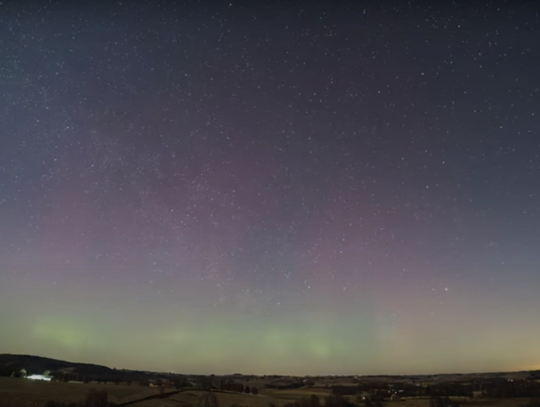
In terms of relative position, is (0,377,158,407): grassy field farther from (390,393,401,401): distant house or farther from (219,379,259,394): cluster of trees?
(390,393,401,401): distant house

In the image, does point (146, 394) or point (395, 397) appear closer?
point (146, 394)

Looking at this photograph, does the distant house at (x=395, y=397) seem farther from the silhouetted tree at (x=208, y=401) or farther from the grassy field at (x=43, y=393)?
the grassy field at (x=43, y=393)

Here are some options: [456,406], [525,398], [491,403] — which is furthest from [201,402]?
[525,398]

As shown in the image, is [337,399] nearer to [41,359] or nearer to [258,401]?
[258,401]

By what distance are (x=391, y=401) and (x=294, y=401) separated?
79.2 feet

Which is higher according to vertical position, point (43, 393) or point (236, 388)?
point (43, 393)

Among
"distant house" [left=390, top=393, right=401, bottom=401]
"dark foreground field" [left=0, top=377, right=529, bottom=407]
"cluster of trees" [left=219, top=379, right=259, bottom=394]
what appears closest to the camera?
"dark foreground field" [left=0, top=377, right=529, bottom=407]

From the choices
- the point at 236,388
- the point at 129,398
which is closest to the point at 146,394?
the point at 129,398

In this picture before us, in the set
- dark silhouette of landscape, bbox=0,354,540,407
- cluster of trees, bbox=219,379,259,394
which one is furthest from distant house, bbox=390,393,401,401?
cluster of trees, bbox=219,379,259,394

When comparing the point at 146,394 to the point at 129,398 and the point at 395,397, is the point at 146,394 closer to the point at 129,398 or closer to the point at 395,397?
the point at 129,398

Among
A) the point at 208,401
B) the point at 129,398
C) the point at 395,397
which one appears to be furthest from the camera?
the point at 395,397

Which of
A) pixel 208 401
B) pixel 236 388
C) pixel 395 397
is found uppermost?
pixel 236 388

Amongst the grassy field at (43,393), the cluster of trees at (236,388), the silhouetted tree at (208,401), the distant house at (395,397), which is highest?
the grassy field at (43,393)

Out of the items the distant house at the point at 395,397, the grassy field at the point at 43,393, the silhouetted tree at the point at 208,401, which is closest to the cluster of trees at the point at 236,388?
the silhouetted tree at the point at 208,401
